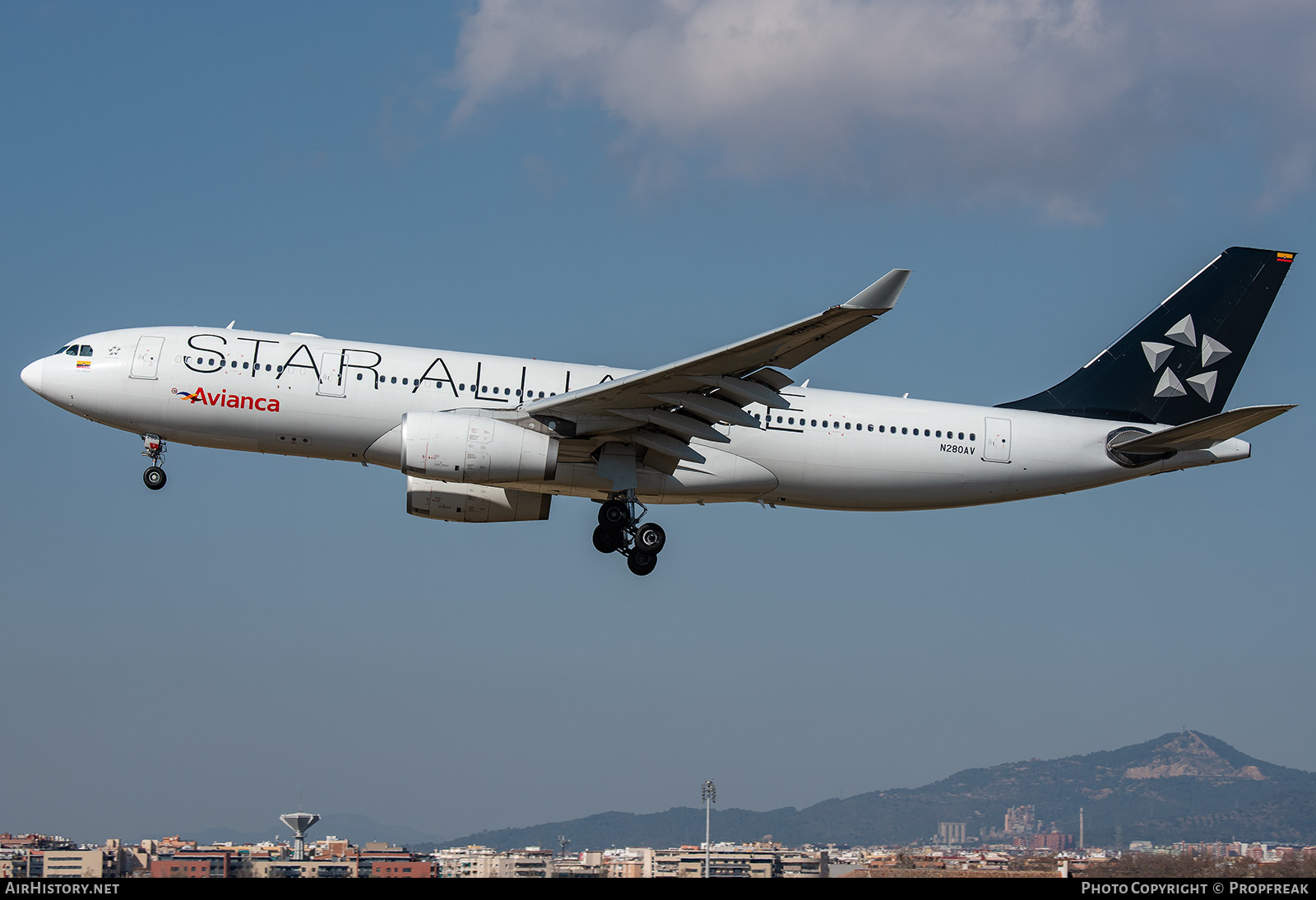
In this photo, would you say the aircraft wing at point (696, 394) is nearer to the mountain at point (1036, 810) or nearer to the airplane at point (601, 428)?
the airplane at point (601, 428)

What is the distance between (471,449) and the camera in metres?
24.5

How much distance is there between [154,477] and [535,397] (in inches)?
361

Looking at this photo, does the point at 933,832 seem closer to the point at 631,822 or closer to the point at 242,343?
the point at 631,822

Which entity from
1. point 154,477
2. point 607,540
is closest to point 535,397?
point 607,540

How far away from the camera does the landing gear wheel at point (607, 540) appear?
89.9ft

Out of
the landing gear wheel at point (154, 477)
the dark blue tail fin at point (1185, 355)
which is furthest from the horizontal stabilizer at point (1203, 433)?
the landing gear wheel at point (154, 477)

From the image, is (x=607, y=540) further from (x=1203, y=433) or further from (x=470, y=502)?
(x=1203, y=433)

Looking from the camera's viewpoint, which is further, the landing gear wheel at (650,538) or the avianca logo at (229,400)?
the landing gear wheel at (650,538)

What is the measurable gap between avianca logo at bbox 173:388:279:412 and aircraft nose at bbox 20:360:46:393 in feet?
11.2

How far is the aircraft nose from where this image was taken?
26.7m

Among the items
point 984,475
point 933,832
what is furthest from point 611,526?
point 933,832

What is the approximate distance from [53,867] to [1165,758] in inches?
5325

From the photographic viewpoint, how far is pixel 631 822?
9025cm

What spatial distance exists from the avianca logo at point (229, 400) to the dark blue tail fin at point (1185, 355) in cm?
1686
